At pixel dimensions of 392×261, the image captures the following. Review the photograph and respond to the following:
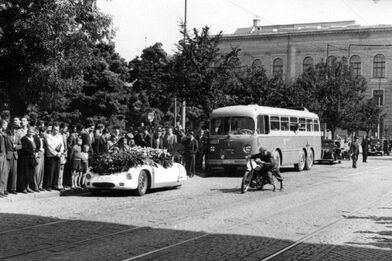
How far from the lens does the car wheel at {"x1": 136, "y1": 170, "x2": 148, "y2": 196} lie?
15.7 meters

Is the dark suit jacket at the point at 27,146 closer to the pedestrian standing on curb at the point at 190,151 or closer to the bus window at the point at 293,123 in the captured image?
the pedestrian standing on curb at the point at 190,151

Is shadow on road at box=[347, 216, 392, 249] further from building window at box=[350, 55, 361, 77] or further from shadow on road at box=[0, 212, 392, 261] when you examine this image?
building window at box=[350, 55, 361, 77]

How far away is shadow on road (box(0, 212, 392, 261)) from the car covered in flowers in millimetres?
4739

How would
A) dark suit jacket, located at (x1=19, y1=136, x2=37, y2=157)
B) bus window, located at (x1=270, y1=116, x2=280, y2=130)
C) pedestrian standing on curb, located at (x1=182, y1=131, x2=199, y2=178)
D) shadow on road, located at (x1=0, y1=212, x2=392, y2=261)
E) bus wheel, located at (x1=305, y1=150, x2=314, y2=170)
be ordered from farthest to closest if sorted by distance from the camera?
bus wheel, located at (x1=305, y1=150, x2=314, y2=170) < bus window, located at (x1=270, y1=116, x2=280, y2=130) < pedestrian standing on curb, located at (x1=182, y1=131, x2=199, y2=178) < dark suit jacket, located at (x1=19, y1=136, x2=37, y2=157) < shadow on road, located at (x1=0, y1=212, x2=392, y2=261)

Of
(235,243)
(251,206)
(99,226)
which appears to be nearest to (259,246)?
(235,243)

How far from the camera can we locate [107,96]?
47.0 m

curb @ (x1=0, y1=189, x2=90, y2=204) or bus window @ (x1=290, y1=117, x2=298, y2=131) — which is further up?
bus window @ (x1=290, y1=117, x2=298, y2=131)

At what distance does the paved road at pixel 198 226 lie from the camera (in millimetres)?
8320

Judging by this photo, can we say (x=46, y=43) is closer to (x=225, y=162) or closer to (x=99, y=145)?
(x=99, y=145)

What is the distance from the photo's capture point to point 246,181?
17297 mm

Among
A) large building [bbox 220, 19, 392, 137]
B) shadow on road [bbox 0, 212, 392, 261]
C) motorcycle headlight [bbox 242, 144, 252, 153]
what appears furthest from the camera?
large building [bbox 220, 19, 392, 137]

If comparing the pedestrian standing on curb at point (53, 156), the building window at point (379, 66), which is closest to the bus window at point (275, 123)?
the pedestrian standing on curb at point (53, 156)

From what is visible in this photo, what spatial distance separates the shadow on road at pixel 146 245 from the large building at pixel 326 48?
6610 centimetres

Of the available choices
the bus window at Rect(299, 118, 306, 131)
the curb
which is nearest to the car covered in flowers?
the curb
